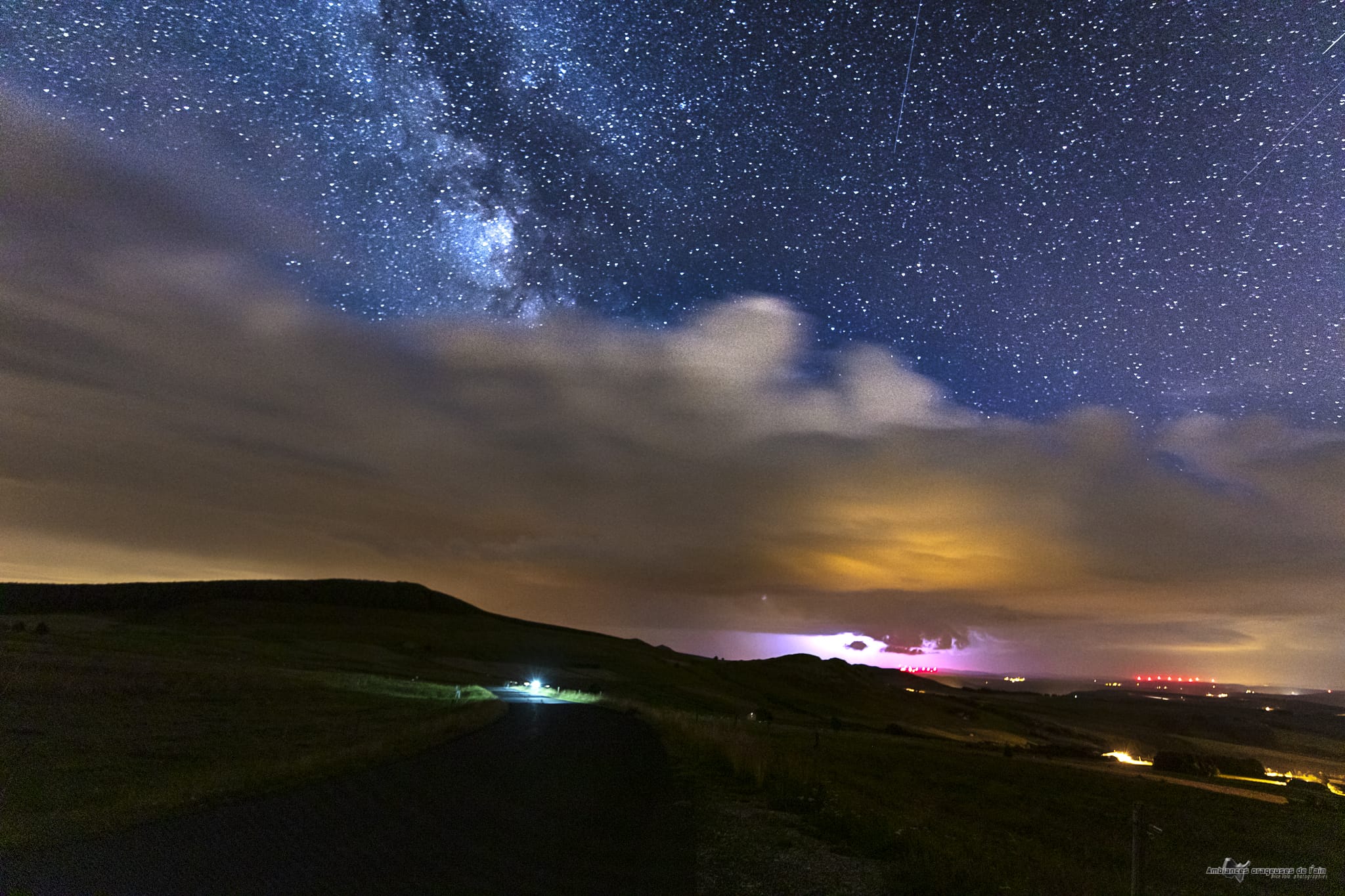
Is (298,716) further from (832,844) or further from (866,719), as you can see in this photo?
(866,719)

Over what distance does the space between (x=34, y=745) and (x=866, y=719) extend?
93.2m

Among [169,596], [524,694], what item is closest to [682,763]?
[524,694]

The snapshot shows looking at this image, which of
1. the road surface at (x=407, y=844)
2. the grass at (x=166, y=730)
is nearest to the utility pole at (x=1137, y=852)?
the road surface at (x=407, y=844)

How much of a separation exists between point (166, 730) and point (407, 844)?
17.7m

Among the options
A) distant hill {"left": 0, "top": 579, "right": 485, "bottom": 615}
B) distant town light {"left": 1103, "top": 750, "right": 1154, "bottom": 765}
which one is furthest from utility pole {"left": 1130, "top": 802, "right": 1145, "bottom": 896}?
distant hill {"left": 0, "top": 579, "right": 485, "bottom": 615}

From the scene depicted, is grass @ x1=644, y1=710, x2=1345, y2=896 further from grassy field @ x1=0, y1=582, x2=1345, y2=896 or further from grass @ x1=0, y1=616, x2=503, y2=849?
grass @ x1=0, y1=616, x2=503, y2=849

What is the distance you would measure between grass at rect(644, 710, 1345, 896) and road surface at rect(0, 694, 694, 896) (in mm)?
2851

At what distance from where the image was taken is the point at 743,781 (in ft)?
60.2

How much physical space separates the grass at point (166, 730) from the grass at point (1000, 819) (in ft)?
32.7

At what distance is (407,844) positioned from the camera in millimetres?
10797

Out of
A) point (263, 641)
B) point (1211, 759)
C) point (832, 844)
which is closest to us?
point (832, 844)

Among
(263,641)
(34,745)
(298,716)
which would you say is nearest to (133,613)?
(263,641)

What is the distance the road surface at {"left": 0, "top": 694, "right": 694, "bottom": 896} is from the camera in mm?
8703

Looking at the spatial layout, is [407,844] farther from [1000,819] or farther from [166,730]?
[1000,819]
